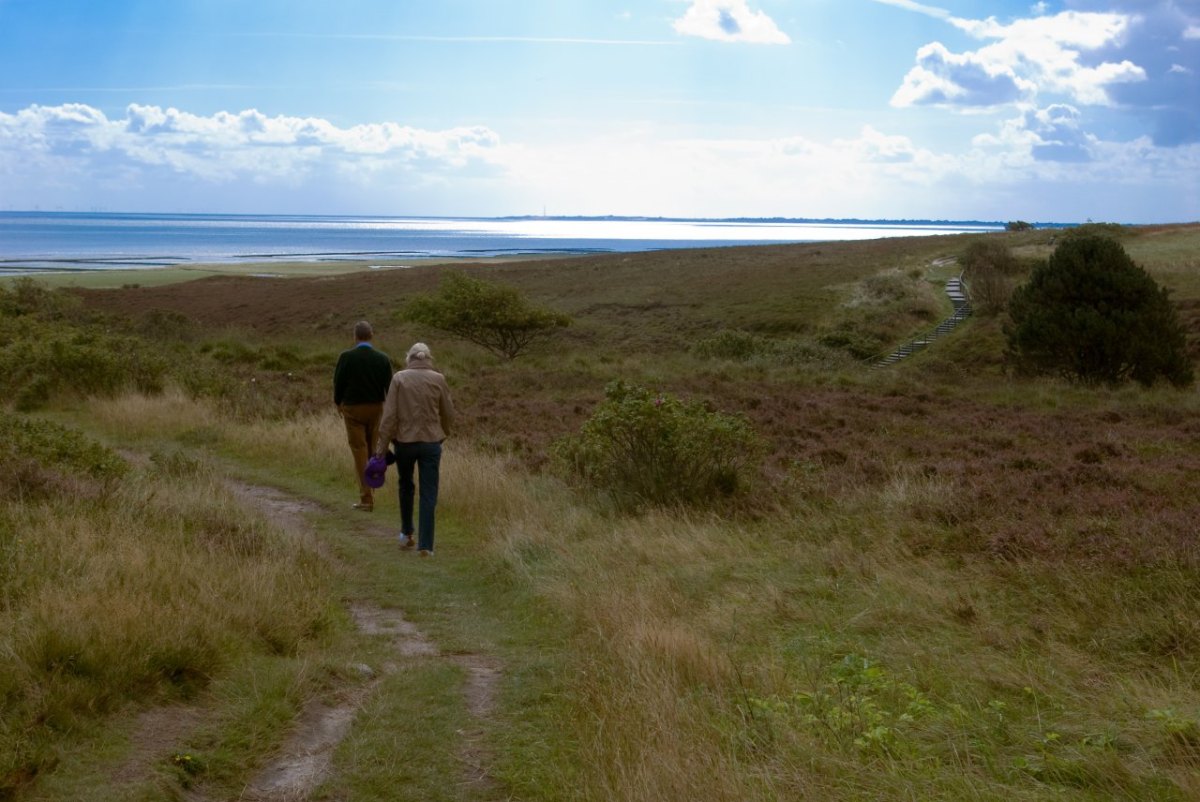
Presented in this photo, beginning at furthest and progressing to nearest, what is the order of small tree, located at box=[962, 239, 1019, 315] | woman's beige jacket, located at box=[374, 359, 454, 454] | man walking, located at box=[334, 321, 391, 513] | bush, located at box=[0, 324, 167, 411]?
small tree, located at box=[962, 239, 1019, 315] < bush, located at box=[0, 324, 167, 411] < man walking, located at box=[334, 321, 391, 513] < woman's beige jacket, located at box=[374, 359, 454, 454]

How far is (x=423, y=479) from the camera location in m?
9.92

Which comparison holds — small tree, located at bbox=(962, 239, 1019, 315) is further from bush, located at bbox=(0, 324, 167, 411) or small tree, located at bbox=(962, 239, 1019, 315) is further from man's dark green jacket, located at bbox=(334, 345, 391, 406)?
man's dark green jacket, located at bbox=(334, 345, 391, 406)

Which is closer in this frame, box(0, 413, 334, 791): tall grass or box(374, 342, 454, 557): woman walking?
box(0, 413, 334, 791): tall grass

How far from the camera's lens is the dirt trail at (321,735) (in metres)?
4.60

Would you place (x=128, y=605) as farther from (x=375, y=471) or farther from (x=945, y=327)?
(x=945, y=327)

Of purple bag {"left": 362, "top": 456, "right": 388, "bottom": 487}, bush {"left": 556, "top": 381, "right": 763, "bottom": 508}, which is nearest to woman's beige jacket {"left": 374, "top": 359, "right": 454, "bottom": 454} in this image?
purple bag {"left": 362, "top": 456, "right": 388, "bottom": 487}

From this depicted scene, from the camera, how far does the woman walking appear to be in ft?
31.6

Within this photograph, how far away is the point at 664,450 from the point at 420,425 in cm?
276

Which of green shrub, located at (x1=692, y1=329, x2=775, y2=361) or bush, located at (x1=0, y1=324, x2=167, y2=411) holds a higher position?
bush, located at (x1=0, y1=324, x2=167, y2=411)

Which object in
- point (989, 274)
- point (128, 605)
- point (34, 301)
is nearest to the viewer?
point (128, 605)

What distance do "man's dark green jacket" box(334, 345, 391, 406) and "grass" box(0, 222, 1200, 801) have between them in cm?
131

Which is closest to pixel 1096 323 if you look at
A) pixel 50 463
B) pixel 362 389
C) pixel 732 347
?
pixel 732 347

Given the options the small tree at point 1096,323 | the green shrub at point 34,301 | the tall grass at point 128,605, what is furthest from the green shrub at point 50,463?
the green shrub at point 34,301

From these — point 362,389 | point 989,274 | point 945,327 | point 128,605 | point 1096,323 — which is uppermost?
point 989,274
